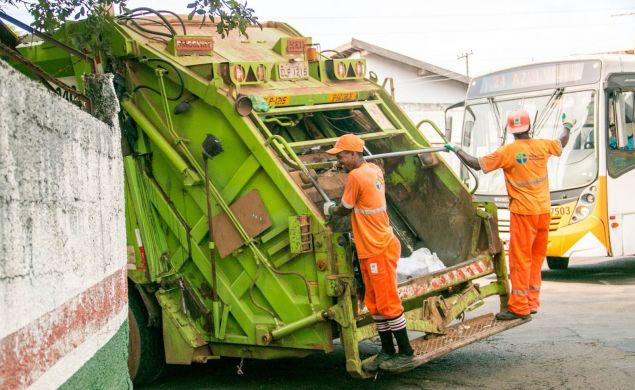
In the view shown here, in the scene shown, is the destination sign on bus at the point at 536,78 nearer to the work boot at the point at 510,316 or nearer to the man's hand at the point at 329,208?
the work boot at the point at 510,316

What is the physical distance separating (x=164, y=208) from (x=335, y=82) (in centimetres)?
178

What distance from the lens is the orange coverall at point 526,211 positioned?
22.5 ft

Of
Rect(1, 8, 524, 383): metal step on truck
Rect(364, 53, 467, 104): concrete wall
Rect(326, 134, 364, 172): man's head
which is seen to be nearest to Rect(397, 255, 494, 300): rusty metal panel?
Rect(1, 8, 524, 383): metal step on truck

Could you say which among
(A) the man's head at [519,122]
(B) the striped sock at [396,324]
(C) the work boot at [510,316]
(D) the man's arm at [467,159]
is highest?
(A) the man's head at [519,122]

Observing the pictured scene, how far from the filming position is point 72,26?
20.9 ft

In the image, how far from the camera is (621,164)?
37.7 ft

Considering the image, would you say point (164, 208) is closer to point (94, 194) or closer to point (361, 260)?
point (361, 260)

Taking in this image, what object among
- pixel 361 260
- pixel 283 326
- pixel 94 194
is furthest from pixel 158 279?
pixel 94 194

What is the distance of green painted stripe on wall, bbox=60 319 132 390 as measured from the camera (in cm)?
356

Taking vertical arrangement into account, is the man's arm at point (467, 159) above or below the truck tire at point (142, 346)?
above

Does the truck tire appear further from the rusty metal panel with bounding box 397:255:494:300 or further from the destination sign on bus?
the destination sign on bus

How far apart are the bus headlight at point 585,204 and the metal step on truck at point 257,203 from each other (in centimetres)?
471

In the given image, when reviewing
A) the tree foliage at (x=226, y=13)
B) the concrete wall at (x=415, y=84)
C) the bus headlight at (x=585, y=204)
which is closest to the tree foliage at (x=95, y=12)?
the tree foliage at (x=226, y=13)

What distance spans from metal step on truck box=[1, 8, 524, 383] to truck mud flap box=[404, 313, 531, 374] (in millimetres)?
20
